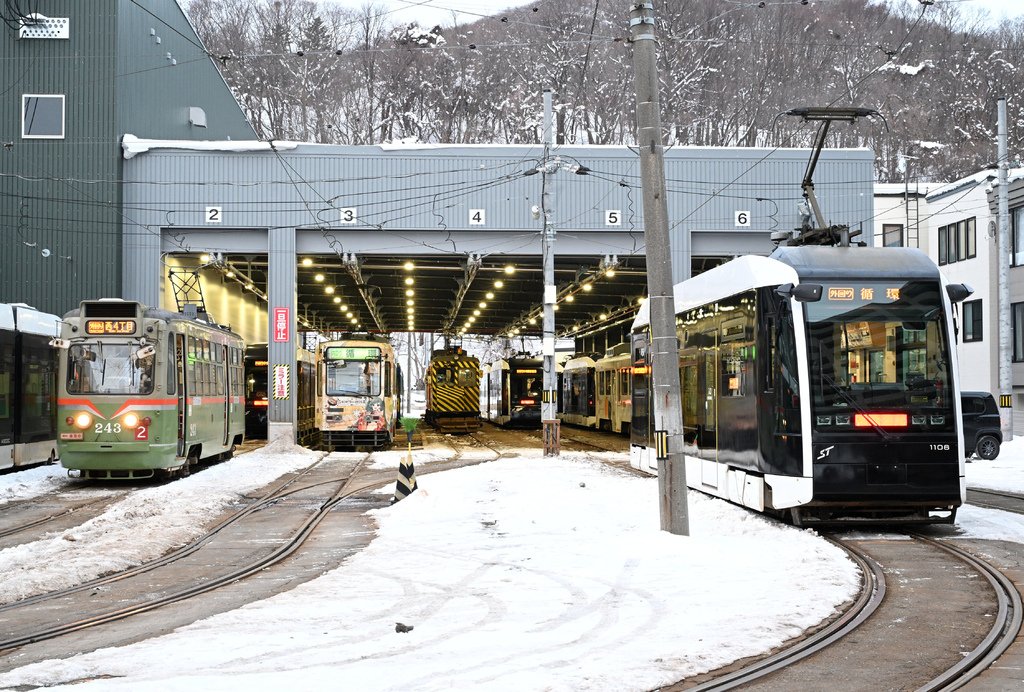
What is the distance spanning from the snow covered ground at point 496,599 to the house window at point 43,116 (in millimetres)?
20945

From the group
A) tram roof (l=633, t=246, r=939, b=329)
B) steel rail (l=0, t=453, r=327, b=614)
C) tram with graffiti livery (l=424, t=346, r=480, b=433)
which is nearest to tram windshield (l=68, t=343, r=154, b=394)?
steel rail (l=0, t=453, r=327, b=614)

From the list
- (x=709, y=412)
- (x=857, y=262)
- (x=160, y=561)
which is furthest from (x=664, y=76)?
(x=160, y=561)

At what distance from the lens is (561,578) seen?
32.4 ft

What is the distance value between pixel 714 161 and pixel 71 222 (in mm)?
19087

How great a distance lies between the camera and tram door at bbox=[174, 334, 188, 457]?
840 inches

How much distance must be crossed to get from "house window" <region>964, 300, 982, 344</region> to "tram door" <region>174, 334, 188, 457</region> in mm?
31810

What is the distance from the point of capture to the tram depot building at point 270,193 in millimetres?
33812

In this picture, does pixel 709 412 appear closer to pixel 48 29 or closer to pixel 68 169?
pixel 68 169

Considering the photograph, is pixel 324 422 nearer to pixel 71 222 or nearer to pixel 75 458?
pixel 71 222

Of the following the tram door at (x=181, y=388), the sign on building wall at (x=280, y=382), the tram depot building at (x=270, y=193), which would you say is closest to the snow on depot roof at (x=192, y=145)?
the tram depot building at (x=270, y=193)

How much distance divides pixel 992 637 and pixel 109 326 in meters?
16.8

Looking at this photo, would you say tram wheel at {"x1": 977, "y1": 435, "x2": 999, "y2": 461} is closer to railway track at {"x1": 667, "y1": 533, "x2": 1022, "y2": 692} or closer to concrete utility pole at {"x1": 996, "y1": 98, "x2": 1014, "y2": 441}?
concrete utility pole at {"x1": 996, "y1": 98, "x2": 1014, "y2": 441}

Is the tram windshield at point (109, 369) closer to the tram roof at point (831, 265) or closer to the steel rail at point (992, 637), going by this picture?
the tram roof at point (831, 265)

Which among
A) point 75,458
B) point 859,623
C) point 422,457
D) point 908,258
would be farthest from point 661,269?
point 422,457
